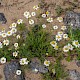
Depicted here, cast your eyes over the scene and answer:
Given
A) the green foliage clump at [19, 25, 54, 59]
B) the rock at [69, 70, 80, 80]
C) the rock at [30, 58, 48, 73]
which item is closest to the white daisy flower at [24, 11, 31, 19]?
the green foliage clump at [19, 25, 54, 59]

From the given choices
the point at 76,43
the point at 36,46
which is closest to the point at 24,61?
the point at 36,46

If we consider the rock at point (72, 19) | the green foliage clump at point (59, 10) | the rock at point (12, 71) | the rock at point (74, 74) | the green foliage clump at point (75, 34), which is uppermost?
the green foliage clump at point (59, 10)

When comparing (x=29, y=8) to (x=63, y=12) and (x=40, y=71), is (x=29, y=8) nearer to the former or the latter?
(x=63, y=12)

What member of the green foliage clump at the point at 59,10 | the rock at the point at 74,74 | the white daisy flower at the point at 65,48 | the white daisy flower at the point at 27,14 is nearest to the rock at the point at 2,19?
the white daisy flower at the point at 27,14

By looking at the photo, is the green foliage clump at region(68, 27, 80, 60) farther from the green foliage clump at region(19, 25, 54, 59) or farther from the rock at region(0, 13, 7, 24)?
the rock at region(0, 13, 7, 24)

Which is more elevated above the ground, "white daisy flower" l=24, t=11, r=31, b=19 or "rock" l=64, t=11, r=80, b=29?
"white daisy flower" l=24, t=11, r=31, b=19

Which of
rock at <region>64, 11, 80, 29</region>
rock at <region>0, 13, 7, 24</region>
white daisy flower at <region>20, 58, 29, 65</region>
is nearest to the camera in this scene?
white daisy flower at <region>20, 58, 29, 65</region>

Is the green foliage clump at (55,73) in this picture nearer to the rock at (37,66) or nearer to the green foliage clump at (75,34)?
the rock at (37,66)
